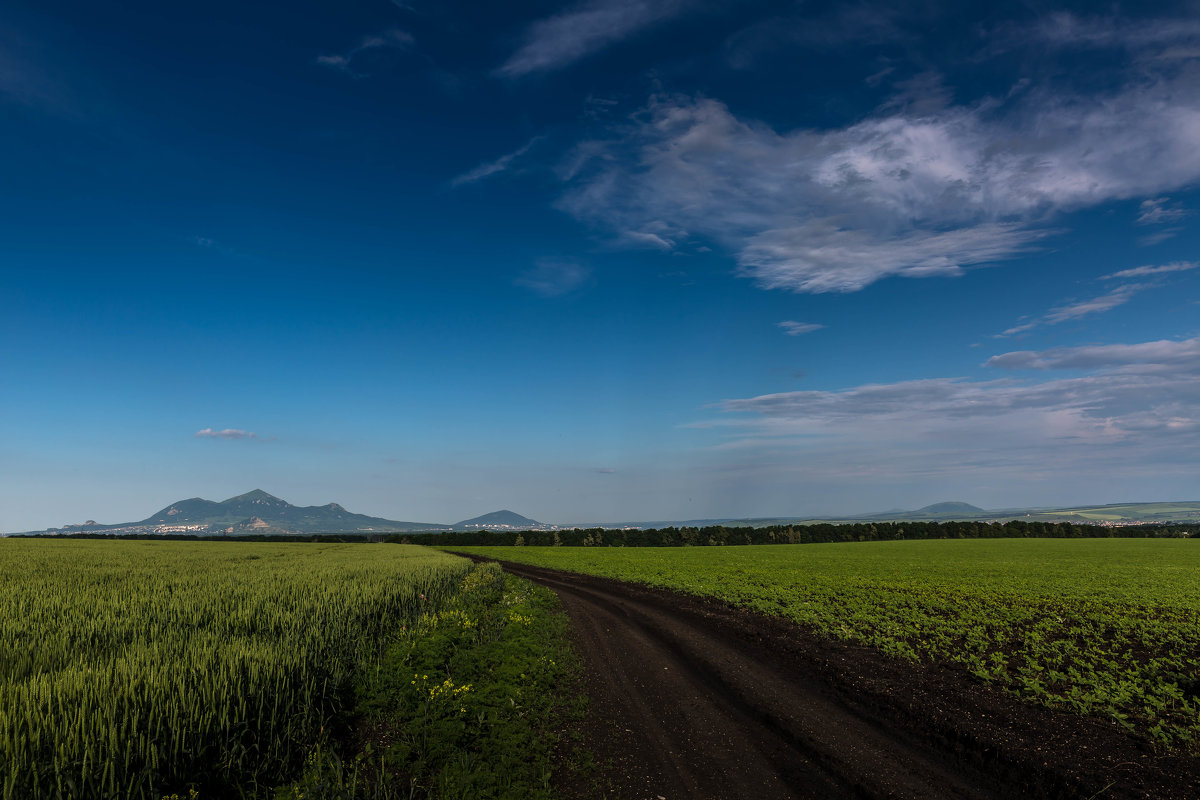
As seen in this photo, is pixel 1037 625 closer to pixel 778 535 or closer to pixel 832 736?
pixel 832 736

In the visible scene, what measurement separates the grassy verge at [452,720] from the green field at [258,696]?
41 millimetres

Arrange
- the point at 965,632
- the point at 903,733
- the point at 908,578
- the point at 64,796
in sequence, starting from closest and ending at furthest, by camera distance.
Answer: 1. the point at 64,796
2. the point at 903,733
3. the point at 965,632
4. the point at 908,578

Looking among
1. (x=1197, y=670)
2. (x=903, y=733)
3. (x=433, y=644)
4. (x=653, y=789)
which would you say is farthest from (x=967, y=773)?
(x=433, y=644)

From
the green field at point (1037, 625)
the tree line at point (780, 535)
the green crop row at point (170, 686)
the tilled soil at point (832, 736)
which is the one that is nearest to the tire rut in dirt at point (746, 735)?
the tilled soil at point (832, 736)

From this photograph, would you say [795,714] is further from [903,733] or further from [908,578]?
[908,578]

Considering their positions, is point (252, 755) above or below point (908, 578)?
above

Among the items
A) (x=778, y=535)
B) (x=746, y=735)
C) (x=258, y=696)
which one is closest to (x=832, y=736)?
(x=746, y=735)

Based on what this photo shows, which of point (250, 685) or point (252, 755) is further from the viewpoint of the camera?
point (250, 685)

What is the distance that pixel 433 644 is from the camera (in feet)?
45.5

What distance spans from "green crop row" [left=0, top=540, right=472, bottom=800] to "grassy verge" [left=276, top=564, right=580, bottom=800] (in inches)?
25.6

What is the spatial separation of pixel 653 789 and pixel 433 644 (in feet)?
25.5

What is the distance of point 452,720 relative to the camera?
10070 millimetres

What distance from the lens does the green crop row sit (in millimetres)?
6395

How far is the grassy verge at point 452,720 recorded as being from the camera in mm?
8039
